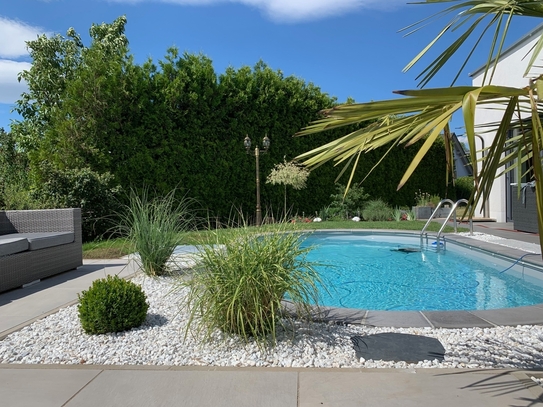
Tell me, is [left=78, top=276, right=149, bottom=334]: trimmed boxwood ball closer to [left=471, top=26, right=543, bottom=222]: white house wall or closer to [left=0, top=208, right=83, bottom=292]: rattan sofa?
[left=0, top=208, right=83, bottom=292]: rattan sofa

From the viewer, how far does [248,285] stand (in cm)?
272

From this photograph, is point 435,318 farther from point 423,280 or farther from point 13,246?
point 13,246

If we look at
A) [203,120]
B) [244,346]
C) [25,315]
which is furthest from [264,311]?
[203,120]

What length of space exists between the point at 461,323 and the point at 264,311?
1.43 m

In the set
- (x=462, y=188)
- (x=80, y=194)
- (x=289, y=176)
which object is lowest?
(x=80, y=194)

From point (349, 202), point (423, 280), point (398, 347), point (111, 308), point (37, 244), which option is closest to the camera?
point (398, 347)

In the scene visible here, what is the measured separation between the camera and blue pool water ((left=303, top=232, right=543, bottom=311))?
15.3 feet

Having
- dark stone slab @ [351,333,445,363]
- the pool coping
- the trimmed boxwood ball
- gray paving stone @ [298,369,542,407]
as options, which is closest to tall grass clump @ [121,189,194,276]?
the trimmed boxwood ball

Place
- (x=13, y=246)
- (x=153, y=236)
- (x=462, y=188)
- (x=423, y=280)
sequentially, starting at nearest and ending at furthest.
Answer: (x=13, y=246) < (x=153, y=236) < (x=423, y=280) < (x=462, y=188)

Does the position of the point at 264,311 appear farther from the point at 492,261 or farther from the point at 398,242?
the point at 398,242

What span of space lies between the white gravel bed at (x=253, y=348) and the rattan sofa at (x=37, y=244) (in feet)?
5.15

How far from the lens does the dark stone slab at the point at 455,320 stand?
3.05 m

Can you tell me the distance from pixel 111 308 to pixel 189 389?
1.17m

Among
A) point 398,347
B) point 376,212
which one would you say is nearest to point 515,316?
point 398,347
